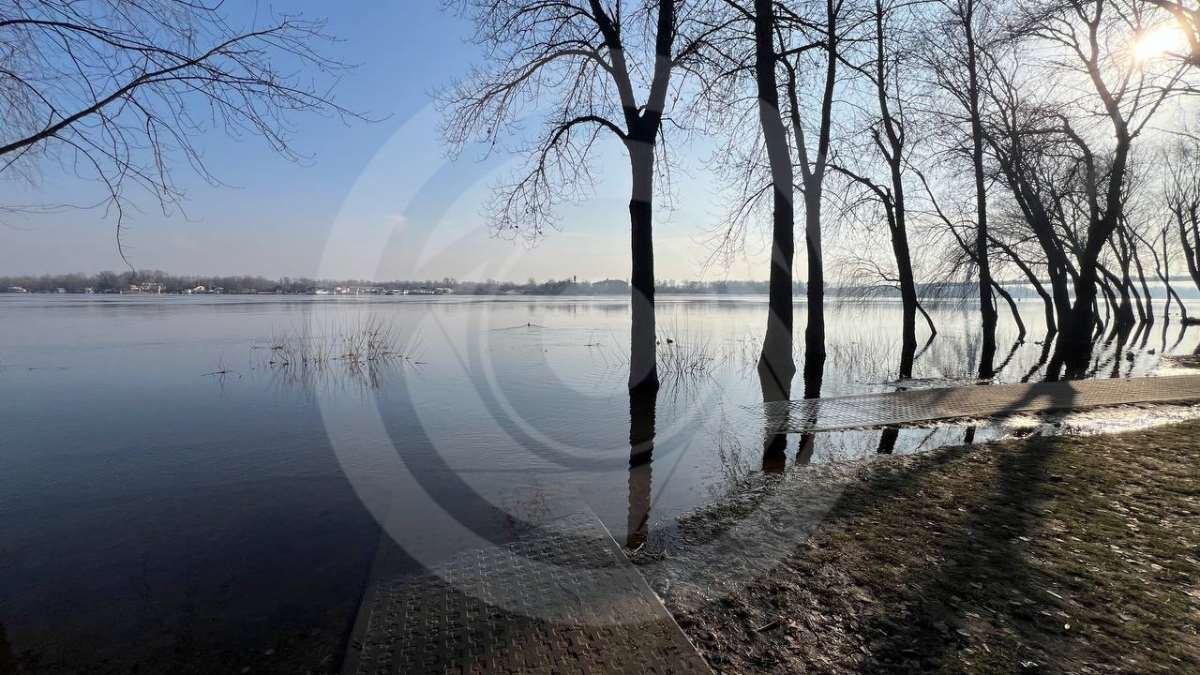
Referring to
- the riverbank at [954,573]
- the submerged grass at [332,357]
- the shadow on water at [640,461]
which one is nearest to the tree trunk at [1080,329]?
the shadow on water at [640,461]

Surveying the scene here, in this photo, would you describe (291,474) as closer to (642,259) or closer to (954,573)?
(954,573)

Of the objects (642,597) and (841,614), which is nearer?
(841,614)

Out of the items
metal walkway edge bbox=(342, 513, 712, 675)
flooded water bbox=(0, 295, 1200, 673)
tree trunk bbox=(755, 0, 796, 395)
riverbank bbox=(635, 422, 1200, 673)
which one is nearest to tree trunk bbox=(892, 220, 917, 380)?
flooded water bbox=(0, 295, 1200, 673)

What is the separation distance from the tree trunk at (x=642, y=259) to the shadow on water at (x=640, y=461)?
402 mm

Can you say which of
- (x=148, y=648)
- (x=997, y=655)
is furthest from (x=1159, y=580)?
(x=148, y=648)

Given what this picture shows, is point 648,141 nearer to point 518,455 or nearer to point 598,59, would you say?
point 598,59

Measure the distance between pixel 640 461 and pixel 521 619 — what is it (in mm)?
3350

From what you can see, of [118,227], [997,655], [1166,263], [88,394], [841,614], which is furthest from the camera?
[1166,263]

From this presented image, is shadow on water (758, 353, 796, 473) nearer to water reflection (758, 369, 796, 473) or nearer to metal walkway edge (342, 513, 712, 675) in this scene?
water reflection (758, 369, 796, 473)

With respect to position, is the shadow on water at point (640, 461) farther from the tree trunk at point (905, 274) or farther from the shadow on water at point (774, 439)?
the tree trunk at point (905, 274)

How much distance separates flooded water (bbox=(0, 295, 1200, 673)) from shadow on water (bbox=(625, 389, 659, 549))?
0.04m

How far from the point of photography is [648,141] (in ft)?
34.7

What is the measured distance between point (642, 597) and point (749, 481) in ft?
7.90

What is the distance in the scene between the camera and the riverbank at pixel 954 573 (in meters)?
2.40
